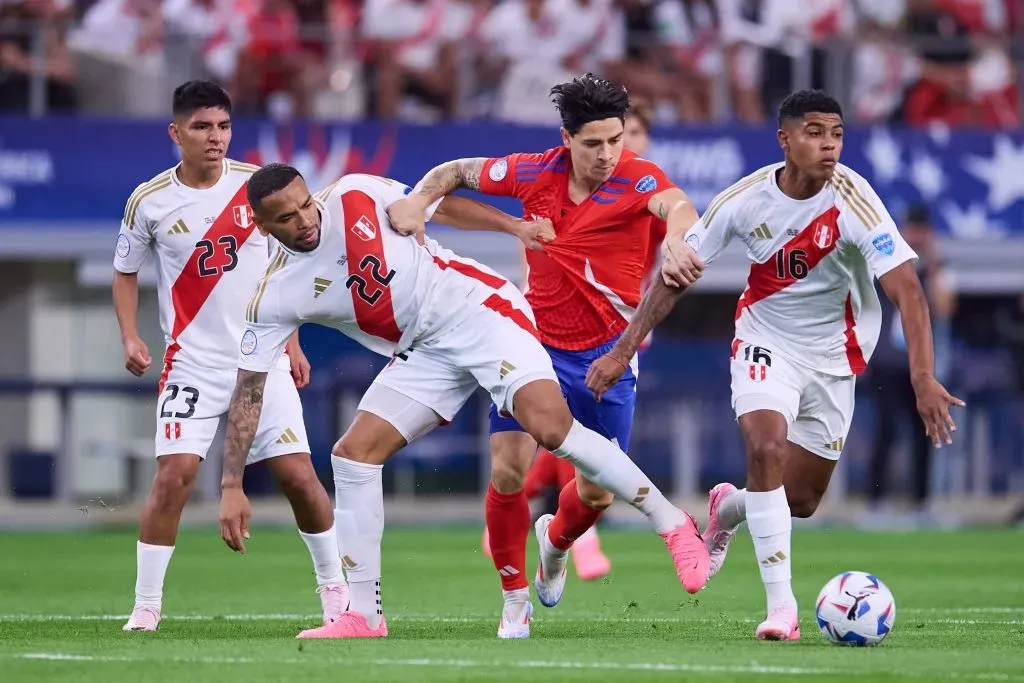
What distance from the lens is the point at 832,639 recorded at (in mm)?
6984

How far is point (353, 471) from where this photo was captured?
7.50 m

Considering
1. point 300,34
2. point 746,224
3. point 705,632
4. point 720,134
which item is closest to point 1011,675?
point 705,632

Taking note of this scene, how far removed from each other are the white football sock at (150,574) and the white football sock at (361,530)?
96 centimetres

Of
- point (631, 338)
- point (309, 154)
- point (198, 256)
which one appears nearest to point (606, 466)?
point (631, 338)

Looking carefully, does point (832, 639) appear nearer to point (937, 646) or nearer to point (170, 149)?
point (937, 646)

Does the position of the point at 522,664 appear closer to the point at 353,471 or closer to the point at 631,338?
the point at 353,471

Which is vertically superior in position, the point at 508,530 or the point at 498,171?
the point at 498,171

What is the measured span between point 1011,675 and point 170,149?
40.5 feet

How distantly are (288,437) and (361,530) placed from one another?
34.5 inches

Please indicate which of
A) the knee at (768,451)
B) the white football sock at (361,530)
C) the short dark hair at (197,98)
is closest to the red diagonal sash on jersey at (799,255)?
the knee at (768,451)

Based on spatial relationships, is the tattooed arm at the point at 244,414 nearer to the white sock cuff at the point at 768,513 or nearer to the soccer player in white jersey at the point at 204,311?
the soccer player in white jersey at the point at 204,311

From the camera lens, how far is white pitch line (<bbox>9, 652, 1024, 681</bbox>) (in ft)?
19.3

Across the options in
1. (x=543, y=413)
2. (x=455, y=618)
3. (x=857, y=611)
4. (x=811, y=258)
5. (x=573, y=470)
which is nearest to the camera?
(x=857, y=611)

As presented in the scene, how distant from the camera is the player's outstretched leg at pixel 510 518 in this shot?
781cm
